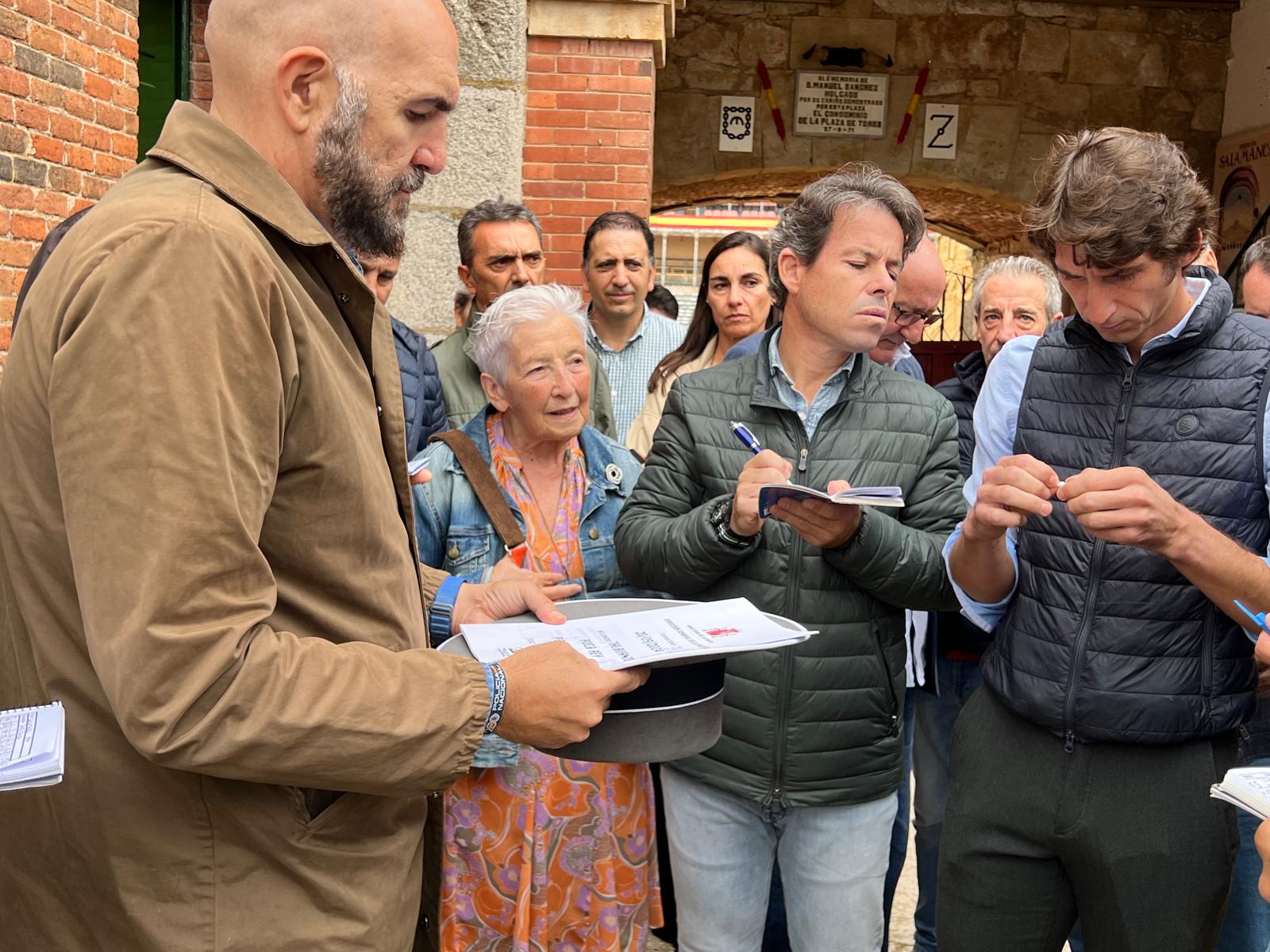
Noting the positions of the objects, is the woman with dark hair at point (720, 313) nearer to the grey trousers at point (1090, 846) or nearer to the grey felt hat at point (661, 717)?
the grey trousers at point (1090, 846)

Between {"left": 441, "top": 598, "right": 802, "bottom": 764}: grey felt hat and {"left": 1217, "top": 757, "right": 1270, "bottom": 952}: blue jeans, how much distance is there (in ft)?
6.71

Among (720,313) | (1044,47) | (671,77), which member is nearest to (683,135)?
(671,77)

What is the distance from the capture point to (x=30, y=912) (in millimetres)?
1556

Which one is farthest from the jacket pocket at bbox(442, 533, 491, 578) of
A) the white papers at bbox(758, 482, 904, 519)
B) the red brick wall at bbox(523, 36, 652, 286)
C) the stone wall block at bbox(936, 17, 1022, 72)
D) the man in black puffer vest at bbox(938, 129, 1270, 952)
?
the stone wall block at bbox(936, 17, 1022, 72)

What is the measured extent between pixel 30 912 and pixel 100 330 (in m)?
0.77

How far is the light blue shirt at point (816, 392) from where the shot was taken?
2.87 meters

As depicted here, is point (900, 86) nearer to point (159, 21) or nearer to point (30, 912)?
point (159, 21)

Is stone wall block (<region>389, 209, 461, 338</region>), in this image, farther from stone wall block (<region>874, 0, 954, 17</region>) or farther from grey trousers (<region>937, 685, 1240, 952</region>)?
stone wall block (<region>874, 0, 954, 17</region>)

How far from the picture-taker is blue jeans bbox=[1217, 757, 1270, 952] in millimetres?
3244

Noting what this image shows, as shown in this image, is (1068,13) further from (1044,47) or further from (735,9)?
(735,9)

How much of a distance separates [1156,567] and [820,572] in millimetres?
731

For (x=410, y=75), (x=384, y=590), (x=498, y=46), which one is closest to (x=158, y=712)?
(x=384, y=590)

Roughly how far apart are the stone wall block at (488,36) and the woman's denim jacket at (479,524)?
3.92m

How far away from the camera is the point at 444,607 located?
7.36 feet
